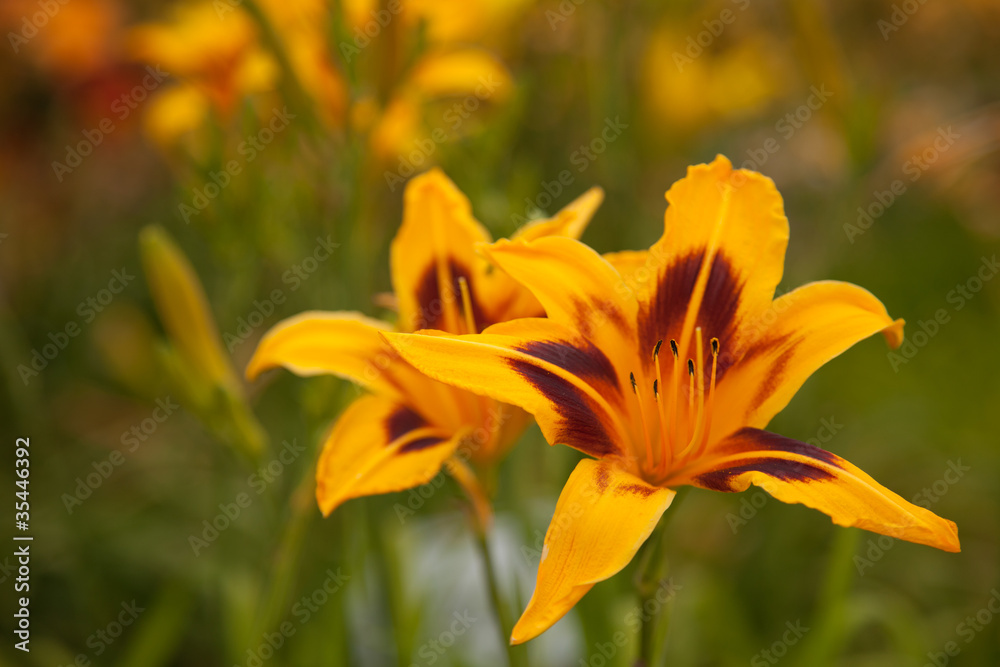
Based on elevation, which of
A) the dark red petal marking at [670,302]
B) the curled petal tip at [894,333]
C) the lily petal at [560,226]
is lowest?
the curled petal tip at [894,333]

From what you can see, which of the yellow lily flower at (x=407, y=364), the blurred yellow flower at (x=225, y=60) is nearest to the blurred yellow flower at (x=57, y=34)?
the blurred yellow flower at (x=225, y=60)

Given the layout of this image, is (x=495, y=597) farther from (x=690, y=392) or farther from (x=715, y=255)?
(x=715, y=255)

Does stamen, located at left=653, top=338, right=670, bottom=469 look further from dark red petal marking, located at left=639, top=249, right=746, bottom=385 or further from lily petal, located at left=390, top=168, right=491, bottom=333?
lily petal, located at left=390, top=168, right=491, bottom=333

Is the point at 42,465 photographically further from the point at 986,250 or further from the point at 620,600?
the point at 986,250

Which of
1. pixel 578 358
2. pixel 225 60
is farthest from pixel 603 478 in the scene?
pixel 225 60

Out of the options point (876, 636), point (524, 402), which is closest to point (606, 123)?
point (524, 402)

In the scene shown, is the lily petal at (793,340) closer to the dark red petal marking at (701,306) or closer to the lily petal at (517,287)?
the dark red petal marking at (701,306)

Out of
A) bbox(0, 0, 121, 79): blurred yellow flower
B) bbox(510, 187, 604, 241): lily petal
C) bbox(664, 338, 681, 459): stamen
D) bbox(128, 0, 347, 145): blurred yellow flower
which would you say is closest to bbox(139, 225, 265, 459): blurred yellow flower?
bbox(128, 0, 347, 145): blurred yellow flower
